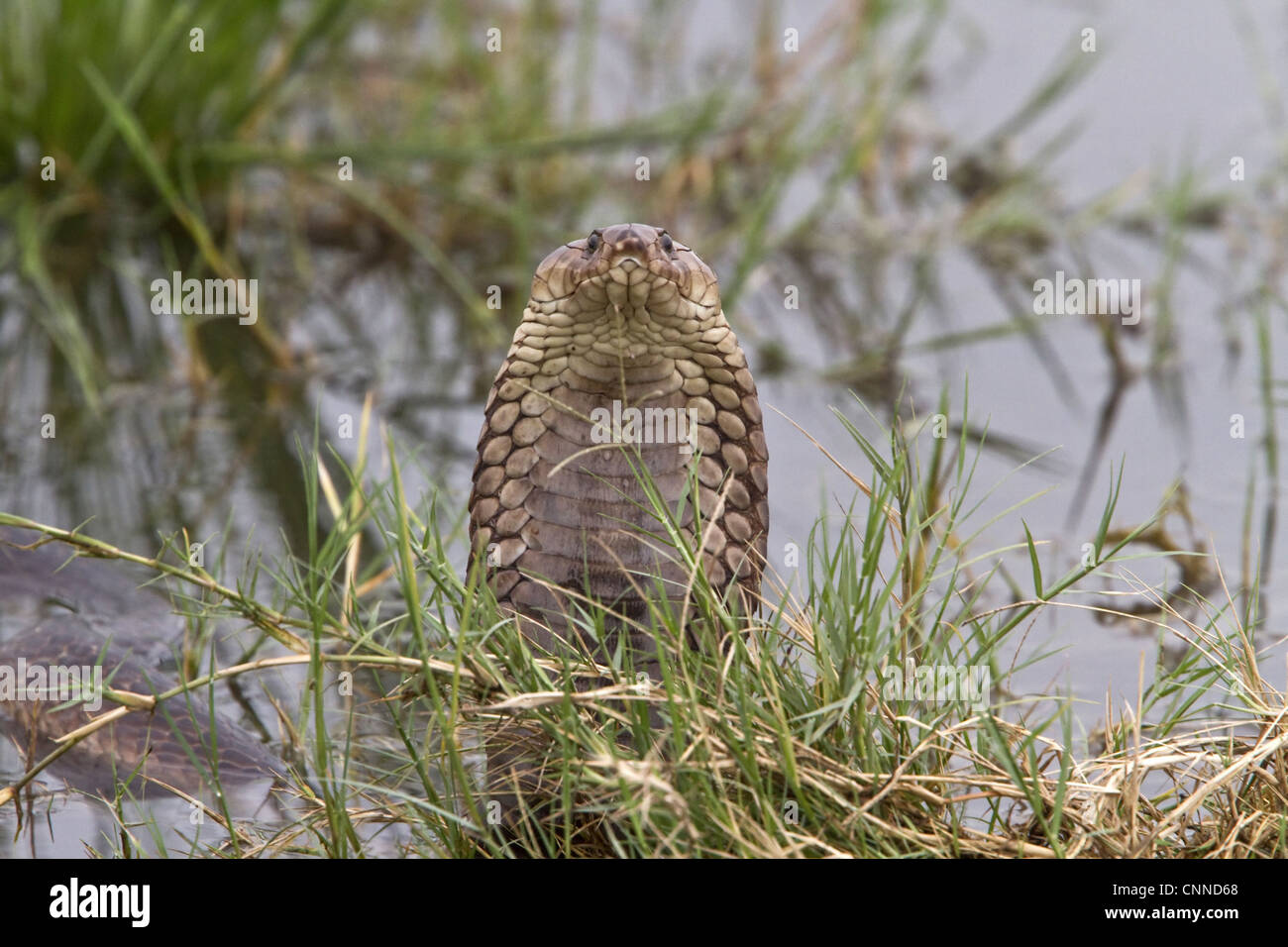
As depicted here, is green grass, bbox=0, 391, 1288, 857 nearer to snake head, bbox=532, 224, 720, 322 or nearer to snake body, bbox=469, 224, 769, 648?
snake body, bbox=469, 224, 769, 648

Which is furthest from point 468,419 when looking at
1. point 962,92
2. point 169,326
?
point 962,92

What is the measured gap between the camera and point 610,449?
3.44 m

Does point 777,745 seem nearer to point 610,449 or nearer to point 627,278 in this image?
point 610,449

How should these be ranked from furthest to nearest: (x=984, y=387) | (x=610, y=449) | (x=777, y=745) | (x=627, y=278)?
(x=984, y=387) → (x=610, y=449) → (x=627, y=278) → (x=777, y=745)

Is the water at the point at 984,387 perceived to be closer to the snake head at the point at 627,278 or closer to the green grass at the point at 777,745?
the green grass at the point at 777,745

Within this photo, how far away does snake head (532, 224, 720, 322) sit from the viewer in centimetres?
326

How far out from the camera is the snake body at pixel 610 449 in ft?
11.1

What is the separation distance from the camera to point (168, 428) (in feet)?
19.4

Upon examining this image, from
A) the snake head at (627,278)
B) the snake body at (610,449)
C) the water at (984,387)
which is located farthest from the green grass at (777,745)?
the water at (984,387)

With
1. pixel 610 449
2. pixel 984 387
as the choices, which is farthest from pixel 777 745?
pixel 984 387

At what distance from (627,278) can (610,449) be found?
1.08ft

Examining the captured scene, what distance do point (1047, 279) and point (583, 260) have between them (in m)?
4.41

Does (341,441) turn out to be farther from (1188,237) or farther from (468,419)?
(1188,237)
